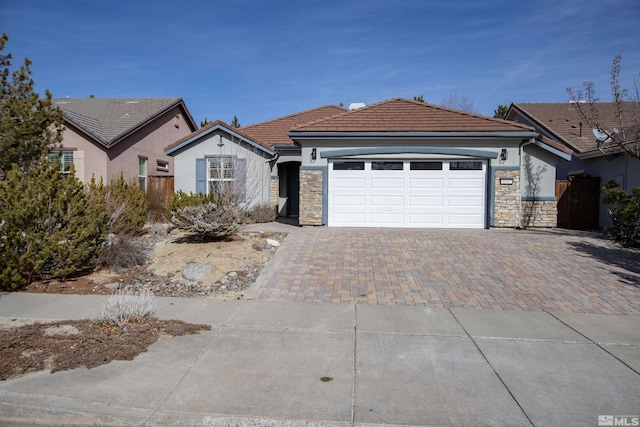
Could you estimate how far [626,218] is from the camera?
40.9 feet

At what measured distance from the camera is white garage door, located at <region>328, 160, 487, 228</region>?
1490 cm

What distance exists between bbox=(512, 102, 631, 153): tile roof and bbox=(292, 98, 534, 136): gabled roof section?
687 centimetres

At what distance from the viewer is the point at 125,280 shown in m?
9.03

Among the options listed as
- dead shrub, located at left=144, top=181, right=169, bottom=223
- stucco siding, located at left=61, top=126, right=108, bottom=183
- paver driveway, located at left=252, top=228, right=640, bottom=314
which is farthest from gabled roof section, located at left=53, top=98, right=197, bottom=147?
paver driveway, located at left=252, top=228, right=640, bottom=314

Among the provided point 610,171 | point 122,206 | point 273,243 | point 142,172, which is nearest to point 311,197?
point 273,243

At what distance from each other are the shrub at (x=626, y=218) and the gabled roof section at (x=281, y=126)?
36.3ft

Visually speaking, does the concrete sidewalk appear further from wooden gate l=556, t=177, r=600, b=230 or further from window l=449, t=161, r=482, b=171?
wooden gate l=556, t=177, r=600, b=230

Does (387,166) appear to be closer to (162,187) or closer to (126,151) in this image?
(162,187)

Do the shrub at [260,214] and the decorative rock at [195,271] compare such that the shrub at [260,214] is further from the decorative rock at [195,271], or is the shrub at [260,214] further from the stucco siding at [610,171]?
the stucco siding at [610,171]

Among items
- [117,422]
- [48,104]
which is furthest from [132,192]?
[117,422]

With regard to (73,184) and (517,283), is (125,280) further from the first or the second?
(517,283)

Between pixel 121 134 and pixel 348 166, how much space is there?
1038 centimetres

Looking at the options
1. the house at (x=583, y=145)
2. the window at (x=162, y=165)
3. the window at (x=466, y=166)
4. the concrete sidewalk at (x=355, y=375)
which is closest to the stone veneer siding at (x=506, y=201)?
the window at (x=466, y=166)

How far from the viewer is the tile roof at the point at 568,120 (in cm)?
2061
